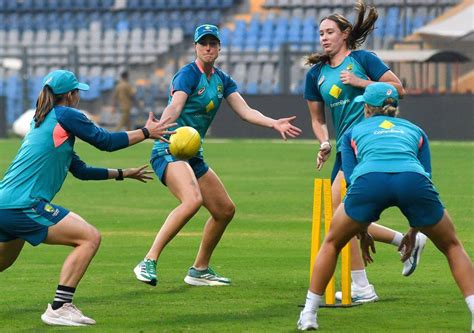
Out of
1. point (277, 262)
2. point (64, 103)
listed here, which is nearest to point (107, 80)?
point (277, 262)

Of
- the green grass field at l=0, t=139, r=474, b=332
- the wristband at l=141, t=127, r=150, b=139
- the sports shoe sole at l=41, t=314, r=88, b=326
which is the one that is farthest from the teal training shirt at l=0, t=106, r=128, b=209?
the green grass field at l=0, t=139, r=474, b=332

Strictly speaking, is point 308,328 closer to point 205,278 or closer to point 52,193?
point 52,193

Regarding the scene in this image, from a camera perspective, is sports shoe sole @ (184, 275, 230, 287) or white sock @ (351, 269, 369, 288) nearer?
white sock @ (351, 269, 369, 288)

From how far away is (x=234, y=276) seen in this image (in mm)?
12141

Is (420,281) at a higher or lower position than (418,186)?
lower

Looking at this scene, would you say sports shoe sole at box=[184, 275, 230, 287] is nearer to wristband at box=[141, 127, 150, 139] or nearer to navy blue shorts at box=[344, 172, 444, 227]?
wristband at box=[141, 127, 150, 139]

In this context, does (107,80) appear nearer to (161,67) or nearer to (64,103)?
(161,67)

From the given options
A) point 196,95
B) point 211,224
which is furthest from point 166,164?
point 211,224

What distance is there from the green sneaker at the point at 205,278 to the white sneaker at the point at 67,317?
247 cm

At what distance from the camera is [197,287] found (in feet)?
37.9

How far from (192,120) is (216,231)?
1.06 meters

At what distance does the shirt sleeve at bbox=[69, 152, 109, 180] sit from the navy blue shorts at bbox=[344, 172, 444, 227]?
2375 mm

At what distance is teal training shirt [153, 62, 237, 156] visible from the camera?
1152 cm

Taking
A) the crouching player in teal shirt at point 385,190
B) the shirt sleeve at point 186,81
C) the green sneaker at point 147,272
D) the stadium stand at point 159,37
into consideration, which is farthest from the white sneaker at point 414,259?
the stadium stand at point 159,37
